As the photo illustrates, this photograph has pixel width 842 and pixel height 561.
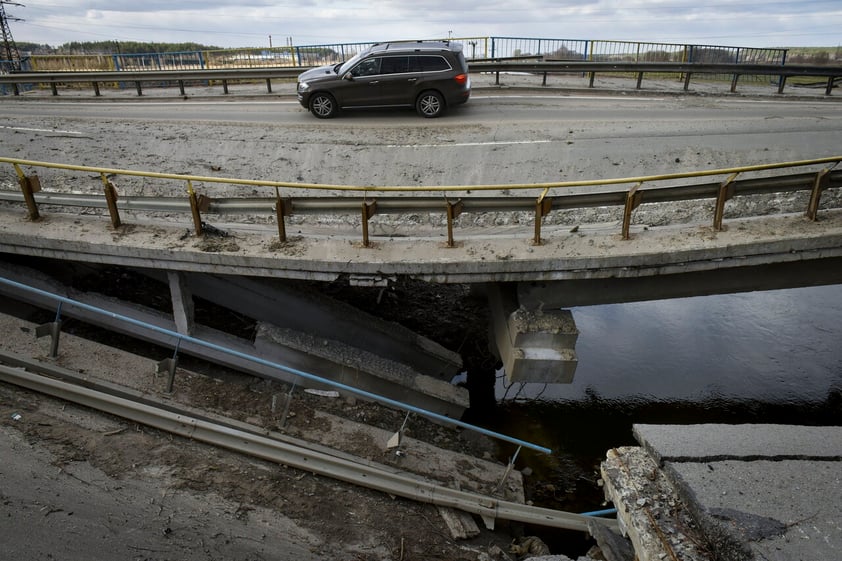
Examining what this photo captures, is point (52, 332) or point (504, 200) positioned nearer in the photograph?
point (52, 332)

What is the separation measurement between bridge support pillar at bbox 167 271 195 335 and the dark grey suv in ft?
23.0

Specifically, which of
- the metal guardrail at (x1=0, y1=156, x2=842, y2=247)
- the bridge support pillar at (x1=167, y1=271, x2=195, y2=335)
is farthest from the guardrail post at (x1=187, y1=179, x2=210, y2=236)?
the bridge support pillar at (x1=167, y1=271, x2=195, y2=335)

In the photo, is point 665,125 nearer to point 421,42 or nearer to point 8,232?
point 421,42

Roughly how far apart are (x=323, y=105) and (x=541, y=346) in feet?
28.9

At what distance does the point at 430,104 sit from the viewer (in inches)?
516

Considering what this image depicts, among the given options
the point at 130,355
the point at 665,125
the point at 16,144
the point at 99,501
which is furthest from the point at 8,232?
the point at 665,125

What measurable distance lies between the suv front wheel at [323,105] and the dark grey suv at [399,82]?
0.02 metres

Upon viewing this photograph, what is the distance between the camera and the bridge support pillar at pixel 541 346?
7.32 m

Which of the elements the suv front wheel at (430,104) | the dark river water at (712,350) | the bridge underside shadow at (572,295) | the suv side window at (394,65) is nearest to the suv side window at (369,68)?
the suv side window at (394,65)

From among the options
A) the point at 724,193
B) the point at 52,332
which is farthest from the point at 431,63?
the point at 52,332

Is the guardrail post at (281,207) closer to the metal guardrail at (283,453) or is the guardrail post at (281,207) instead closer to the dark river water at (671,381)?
the metal guardrail at (283,453)

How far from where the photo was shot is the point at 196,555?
15.5 ft

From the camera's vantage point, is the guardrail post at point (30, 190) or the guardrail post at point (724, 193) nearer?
the guardrail post at point (724, 193)

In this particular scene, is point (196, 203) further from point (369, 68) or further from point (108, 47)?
point (108, 47)
